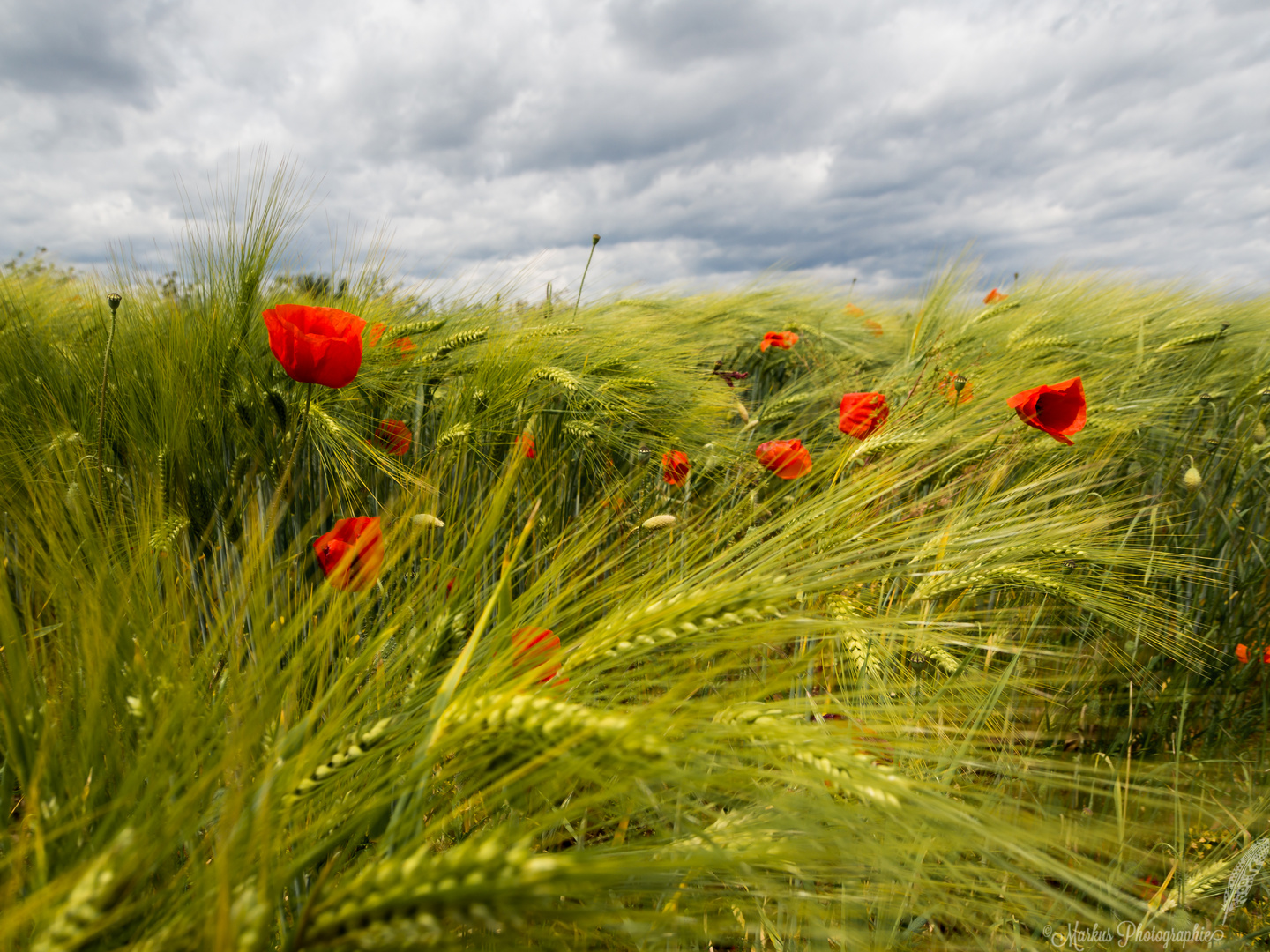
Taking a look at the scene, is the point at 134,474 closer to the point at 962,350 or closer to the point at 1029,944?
the point at 1029,944

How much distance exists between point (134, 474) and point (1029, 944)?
1.49 metres

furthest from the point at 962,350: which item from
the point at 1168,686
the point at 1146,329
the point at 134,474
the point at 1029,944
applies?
the point at 134,474

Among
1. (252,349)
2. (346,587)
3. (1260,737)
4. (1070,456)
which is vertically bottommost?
(1260,737)

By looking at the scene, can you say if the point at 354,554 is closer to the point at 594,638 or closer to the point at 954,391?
the point at 594,638

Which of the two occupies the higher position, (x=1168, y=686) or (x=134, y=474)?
(x=134, y=474)

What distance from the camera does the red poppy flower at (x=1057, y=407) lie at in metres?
1.14

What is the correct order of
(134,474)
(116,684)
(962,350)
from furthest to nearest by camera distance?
(962,350)
(134,474)
(116,684)

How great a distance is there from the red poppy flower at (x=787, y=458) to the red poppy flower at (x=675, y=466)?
0.22 metres

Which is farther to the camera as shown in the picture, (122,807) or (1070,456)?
(1070,456)

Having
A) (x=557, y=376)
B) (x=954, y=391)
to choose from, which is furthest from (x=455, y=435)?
(x=954, y=391)

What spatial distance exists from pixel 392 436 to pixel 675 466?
641 mm

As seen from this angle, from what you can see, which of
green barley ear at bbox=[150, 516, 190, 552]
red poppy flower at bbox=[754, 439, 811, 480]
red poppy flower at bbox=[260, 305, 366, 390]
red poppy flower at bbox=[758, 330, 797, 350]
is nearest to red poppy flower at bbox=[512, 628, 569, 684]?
green barley ear at bbox=[150, 516, 190, 552]

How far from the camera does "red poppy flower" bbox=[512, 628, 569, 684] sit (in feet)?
1.67

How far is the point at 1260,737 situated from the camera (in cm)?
124
